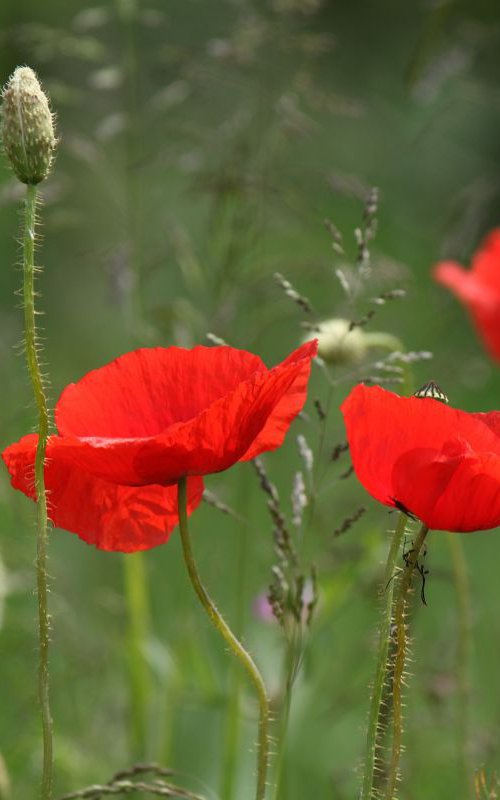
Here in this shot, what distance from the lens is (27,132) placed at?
0.54 m

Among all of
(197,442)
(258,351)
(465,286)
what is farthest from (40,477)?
(258,351)

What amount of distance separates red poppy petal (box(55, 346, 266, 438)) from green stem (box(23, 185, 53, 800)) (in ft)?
0.25

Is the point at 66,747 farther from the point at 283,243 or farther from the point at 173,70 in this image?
the point at 283,243

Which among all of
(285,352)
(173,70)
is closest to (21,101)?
(173,70)

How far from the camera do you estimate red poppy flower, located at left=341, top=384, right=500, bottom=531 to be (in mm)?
568

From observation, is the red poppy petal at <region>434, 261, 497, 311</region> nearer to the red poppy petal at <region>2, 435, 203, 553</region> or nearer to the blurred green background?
the blurred green background

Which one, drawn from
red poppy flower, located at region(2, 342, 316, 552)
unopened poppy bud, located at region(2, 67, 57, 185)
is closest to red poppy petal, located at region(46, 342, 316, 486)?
red poppy flower, located at region(2, 342, 316, 552)

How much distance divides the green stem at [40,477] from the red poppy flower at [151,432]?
0.03 meters

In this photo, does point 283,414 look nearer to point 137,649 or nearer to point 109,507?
point 109,507

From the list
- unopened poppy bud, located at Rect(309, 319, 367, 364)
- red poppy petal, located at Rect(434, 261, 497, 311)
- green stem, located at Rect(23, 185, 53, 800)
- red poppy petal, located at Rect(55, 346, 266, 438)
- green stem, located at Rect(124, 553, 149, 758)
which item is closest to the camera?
green stem, located at Rect(23, 185, 53, 800)

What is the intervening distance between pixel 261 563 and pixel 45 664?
81cm

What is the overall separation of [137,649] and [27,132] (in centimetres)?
78

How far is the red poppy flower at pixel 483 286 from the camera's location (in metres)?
1.13

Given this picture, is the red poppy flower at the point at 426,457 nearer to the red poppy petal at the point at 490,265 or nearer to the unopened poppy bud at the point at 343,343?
the unopened poppy bud at the point at 343,343
